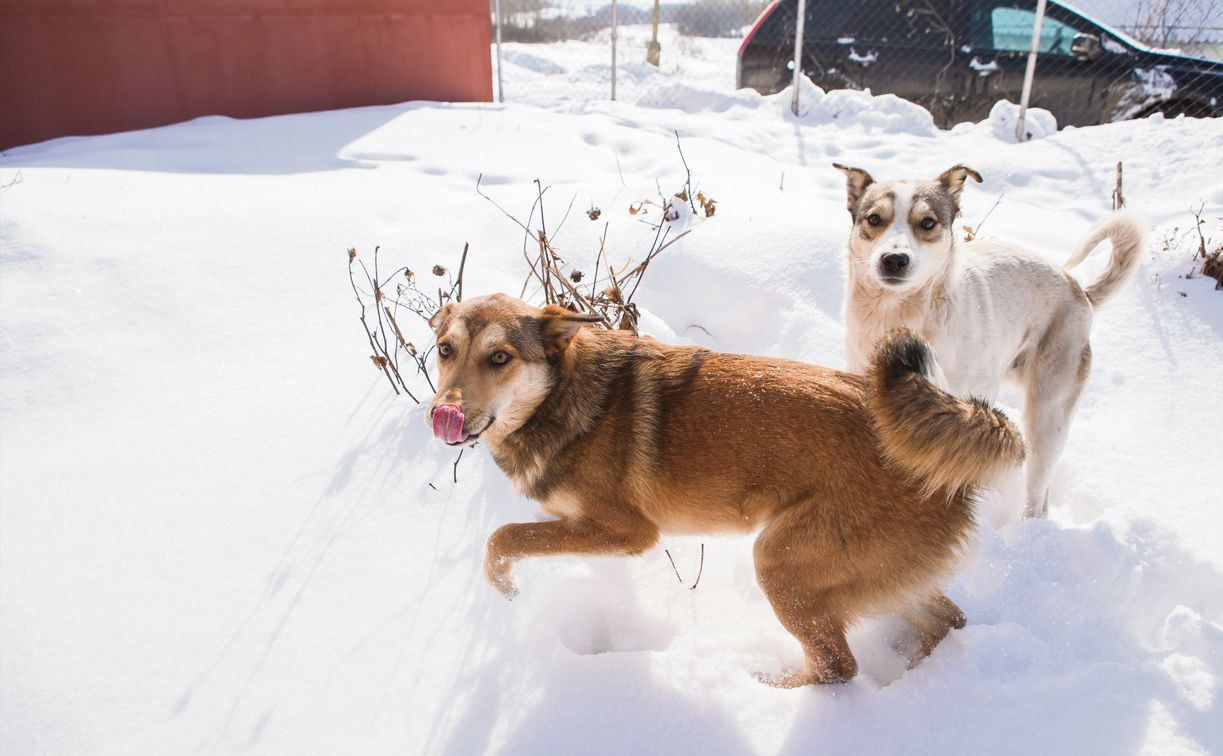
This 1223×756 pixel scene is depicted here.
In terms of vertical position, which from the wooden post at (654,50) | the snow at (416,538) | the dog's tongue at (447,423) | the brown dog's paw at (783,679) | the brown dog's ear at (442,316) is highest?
the wooden post at (654,50)

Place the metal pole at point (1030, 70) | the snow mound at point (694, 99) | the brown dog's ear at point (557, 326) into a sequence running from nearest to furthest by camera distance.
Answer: the brown dog's ear at point (557, 326) → the metal pole at point (1030, 70) → the snow mound at point (694, 99)

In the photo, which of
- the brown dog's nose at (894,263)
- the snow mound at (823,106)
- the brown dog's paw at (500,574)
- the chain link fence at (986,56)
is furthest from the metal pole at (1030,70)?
the brown dog's paw at (500,574)

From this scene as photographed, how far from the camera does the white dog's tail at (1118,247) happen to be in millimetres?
3764

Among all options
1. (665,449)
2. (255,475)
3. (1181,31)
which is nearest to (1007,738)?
(665,449)

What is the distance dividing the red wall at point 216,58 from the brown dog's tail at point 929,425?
8.78 metres

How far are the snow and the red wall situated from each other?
3042mm

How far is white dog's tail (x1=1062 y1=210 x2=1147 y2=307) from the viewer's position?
3.76 metres

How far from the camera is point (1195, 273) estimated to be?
16.7 feet

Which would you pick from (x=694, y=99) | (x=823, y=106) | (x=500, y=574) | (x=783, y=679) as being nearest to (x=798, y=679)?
(x=783, y=679)

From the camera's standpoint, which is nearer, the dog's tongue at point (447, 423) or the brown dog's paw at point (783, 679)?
the dog's tongue at point (447, 423)

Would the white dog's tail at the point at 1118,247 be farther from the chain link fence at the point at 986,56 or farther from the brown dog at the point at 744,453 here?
the chain link fence at the point at 986,56

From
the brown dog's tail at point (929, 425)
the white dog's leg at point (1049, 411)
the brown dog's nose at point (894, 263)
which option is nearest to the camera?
the brown dog's tail at point (929, 425)

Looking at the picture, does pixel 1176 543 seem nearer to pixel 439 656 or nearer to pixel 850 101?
pixel 439 656

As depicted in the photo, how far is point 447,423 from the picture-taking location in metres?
2.23
